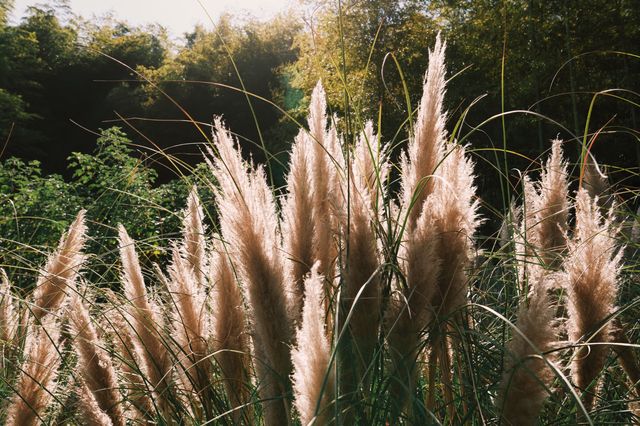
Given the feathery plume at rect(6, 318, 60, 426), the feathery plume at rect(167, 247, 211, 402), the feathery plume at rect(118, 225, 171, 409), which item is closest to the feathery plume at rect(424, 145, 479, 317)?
the feathery plume at rect(167, 247, 211, 402)

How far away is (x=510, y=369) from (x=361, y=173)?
80 centimetres

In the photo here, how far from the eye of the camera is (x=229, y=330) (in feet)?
6.94

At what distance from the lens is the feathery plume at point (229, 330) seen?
211 cm

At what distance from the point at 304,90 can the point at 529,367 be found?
79.0 feet

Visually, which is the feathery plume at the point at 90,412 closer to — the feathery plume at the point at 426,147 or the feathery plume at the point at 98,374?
the feathery plume at the point at 98,374

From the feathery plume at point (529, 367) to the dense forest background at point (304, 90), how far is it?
0.74 metres

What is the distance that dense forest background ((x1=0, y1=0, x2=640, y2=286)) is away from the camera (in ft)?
17.0

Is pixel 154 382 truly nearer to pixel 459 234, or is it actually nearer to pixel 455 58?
pixel 459 234

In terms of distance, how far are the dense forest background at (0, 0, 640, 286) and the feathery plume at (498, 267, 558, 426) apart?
0.74 meters

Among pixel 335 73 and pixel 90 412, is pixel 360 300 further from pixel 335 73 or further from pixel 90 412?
pixel 335 73

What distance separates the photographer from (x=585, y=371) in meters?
1.97

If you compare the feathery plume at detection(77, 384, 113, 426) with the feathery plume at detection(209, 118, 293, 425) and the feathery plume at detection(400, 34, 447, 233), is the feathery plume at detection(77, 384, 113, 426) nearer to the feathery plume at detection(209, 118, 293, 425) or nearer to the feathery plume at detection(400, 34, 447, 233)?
the feathery plume at detection(209, 118, 293, 425)

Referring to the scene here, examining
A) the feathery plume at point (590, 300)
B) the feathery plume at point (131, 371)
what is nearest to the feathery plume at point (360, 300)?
the feathery plume at point (590, 300)

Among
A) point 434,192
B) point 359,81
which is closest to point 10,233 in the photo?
point 434,192
